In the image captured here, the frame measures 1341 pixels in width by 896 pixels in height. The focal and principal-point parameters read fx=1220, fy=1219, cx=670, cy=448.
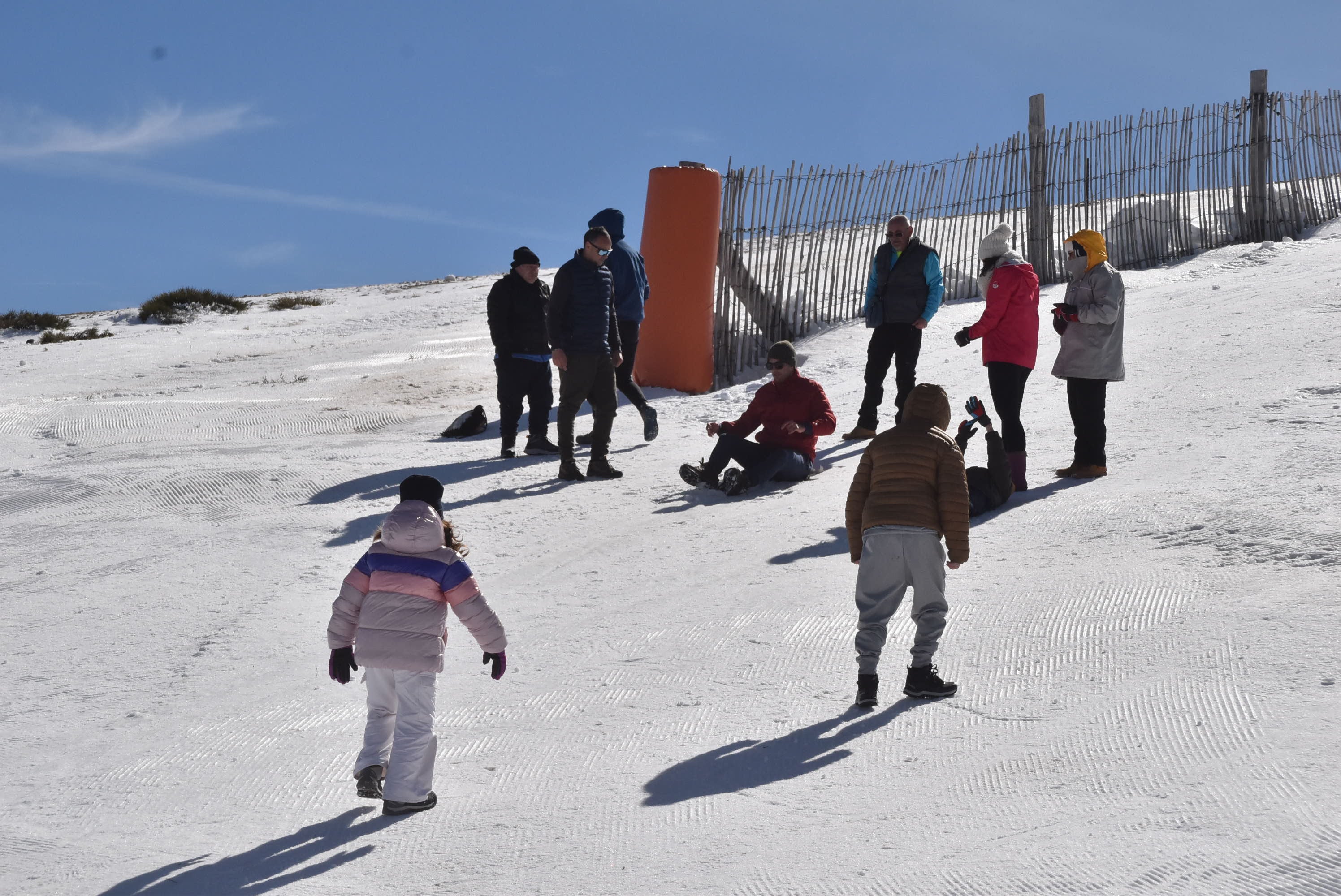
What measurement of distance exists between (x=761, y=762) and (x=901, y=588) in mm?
881

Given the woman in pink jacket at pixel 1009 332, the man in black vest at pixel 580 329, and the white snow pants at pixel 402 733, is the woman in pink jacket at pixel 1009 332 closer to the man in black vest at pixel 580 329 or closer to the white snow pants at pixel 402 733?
the man in black vest at pixel 580 329

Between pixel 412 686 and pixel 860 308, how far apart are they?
10.8m

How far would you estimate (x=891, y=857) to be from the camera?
3.20m

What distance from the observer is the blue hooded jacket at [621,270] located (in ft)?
30.9

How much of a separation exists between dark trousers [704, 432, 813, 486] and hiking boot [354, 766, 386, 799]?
429cm

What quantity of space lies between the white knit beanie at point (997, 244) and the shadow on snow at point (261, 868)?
5093 millimetres

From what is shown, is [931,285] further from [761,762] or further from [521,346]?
[761,762]

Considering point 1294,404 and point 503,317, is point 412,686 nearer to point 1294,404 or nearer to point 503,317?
point 503,317

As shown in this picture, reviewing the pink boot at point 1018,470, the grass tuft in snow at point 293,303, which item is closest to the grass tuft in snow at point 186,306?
the grass tuft in snow at point 293,303

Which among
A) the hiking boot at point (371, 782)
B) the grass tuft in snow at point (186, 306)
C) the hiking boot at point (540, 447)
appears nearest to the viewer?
the hiking boot at point (371, 782)

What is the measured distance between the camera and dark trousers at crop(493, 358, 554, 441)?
9.07m

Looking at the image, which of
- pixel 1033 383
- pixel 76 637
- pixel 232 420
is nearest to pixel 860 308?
pixel 1033 383

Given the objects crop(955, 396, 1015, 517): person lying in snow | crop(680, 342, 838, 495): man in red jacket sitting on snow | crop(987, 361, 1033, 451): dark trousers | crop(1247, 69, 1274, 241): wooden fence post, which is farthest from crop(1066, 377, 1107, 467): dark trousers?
crop(1247, 69, 1274, 241): wooden fence post

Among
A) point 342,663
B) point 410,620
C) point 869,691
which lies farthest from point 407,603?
point 869,691
